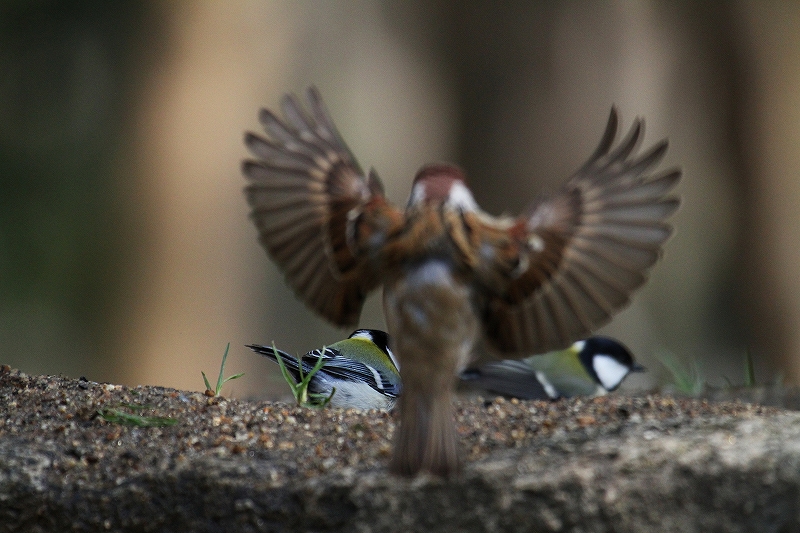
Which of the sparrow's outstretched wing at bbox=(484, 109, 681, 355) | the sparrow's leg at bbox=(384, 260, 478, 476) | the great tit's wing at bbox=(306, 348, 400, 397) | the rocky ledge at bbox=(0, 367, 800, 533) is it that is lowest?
the rocky ledge at bbox=(0, 367, 800, 533)

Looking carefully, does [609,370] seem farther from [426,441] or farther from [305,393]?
[426,441]

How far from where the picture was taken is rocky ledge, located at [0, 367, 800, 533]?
8.13 ft

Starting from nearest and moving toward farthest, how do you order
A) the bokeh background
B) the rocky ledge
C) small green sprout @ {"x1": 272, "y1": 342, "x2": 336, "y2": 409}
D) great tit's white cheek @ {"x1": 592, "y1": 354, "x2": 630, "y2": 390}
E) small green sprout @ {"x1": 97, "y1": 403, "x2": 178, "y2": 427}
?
the rocky ledge < small green sprout @ {"x1": 97, "y1": 403, "x2": 178, "y2": 427} < small green sprout @ {"x1": 272, "y1": 342, "x2": 336, "y2": 409} < great tit's white cheek @ {"x1": 592, "y1": 354, "x2": 630, "y2": 390} < the bokeh background

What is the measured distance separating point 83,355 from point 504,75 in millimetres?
4143

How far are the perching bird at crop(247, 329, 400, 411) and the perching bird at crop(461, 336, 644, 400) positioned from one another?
104cm

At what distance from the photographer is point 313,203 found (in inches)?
125

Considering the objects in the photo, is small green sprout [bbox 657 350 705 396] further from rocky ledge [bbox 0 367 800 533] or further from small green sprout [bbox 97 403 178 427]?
small green sprout [bbox 97 403 178 427]

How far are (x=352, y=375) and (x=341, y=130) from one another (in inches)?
135


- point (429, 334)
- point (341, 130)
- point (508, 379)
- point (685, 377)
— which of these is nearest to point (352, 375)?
point (508, 379)

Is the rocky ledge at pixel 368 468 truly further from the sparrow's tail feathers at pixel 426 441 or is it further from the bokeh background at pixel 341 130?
the bokeh background at pixel 341 130

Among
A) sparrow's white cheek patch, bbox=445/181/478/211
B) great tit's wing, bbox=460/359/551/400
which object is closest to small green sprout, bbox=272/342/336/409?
sparrow's white cheek patch, bbox=445/181/478/211

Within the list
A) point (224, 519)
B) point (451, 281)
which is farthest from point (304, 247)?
point (224, 519)

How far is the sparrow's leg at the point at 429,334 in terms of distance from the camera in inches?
103

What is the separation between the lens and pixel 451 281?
2.72 metres
